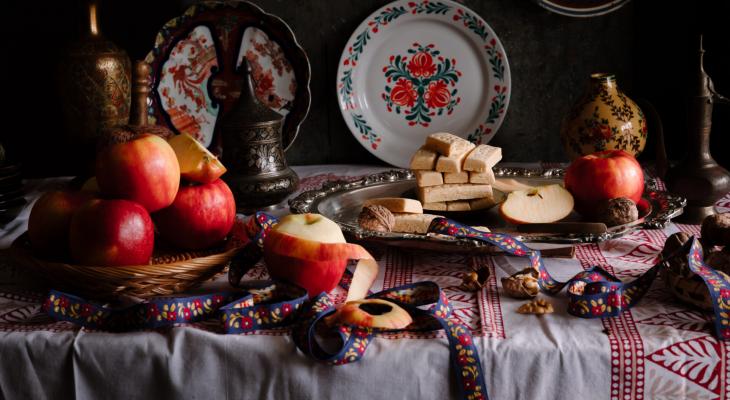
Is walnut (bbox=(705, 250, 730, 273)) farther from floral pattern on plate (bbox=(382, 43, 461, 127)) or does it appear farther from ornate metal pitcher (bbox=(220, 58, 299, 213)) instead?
floral pattern on plate (bbox=(382, 43, 461, 127))

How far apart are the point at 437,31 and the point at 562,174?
492mm

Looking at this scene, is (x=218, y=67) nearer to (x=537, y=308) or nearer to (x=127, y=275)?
(x=127, y=275)

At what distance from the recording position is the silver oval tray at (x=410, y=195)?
36.8 inches

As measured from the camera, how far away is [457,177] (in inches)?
45.4

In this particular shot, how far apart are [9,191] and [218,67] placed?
532mm

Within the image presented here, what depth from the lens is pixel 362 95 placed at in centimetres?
165

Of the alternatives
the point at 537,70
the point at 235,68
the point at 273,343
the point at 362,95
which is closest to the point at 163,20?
the point at 235,68

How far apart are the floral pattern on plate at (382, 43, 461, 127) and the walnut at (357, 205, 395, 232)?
0.65 metres

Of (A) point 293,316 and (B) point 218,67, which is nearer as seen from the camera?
(A) point 293,316

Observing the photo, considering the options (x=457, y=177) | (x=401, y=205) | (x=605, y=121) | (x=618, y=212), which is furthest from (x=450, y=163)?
(x=605, y=121)

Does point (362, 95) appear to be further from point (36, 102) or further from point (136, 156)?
point (136, 156)

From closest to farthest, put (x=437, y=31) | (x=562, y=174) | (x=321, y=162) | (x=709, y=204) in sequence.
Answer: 1. (x=709, y=204)
2. (x=562, y=174)
3. (x=437, y=31)
4. (x=321, y=162)

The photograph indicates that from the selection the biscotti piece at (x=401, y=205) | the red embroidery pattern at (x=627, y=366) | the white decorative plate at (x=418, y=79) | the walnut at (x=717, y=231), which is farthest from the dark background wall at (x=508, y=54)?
the red embroidery pattern at (x=627, y=366)

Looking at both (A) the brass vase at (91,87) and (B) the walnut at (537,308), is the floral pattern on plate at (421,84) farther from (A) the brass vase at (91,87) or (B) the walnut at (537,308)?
(B) the walnut at (537,308)
